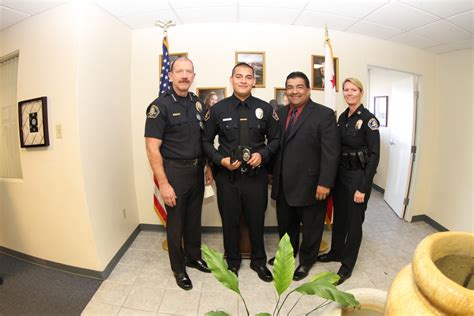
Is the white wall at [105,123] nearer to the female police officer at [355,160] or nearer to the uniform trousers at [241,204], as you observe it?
the uniform trousers at [241,204]

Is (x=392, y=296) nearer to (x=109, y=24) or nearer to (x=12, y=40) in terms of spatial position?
(x=109, y=24)

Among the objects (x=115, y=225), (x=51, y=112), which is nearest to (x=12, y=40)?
(x=51, y=112)

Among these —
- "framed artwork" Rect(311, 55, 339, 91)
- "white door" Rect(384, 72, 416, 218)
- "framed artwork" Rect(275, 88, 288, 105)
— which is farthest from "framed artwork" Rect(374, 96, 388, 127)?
"framed artwork" Rect(275, 88, 288, 105)

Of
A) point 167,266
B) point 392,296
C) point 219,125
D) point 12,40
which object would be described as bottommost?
point 167,266

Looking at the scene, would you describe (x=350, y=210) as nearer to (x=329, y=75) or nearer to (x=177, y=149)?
(x=329, y=75)

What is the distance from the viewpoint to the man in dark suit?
5.94ft

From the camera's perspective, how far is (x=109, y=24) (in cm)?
223

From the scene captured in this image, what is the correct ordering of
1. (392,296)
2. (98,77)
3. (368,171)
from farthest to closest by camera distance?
1. (98,77)
2. (368,171)
3. (392,296)

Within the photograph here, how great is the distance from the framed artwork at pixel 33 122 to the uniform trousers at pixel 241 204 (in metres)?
1.51

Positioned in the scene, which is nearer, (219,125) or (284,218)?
(219,125)

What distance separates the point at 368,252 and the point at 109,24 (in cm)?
341

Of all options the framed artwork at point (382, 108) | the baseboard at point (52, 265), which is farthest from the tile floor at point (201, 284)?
the framed artwork at point (382, 108)

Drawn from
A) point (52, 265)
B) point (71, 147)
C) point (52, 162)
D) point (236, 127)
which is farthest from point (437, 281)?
point (52, 265)

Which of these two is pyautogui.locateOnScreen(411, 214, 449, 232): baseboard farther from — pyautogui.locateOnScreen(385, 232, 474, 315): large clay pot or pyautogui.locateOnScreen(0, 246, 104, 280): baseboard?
pyautogui.locateOnScreen(0, 246, 104, 280): baseboard
